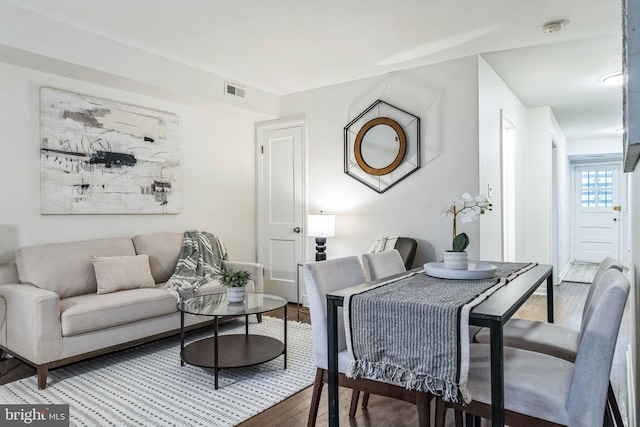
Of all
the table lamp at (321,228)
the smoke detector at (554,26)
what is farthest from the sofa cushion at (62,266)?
the smoke detector at (554,26)

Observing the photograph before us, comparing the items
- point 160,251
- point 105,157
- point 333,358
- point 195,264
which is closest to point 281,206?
point 195,264

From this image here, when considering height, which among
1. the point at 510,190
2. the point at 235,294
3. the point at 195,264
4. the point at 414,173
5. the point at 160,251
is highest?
the point at 414,173

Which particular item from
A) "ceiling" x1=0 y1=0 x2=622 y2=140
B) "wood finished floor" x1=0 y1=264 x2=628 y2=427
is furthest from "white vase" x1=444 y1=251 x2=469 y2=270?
"ceiling" x1=0 y1=0 x2=622 y2=140

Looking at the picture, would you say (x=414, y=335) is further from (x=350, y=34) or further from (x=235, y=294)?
(x=350, y=34)

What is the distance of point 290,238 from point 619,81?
398cm

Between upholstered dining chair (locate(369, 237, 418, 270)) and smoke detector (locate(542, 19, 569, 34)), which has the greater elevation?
smoke detector (locate(542, 19, 569, 34))

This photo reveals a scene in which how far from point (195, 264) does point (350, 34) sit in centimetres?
248

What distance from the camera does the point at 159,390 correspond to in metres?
2.66

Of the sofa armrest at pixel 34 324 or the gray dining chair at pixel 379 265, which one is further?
the sofa armrest at pixel 34 324

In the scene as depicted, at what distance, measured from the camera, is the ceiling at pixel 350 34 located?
2885mm

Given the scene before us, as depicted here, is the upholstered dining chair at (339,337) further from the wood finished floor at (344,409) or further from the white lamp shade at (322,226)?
the white lamp shade at (322,226)

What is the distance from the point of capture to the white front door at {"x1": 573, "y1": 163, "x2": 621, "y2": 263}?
29.0 ft

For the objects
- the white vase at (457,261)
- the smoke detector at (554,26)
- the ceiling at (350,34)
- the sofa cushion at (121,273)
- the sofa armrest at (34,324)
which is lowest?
the sofa armrest at (34,324)

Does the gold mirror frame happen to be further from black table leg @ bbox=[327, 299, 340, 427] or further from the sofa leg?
the sofa leg
